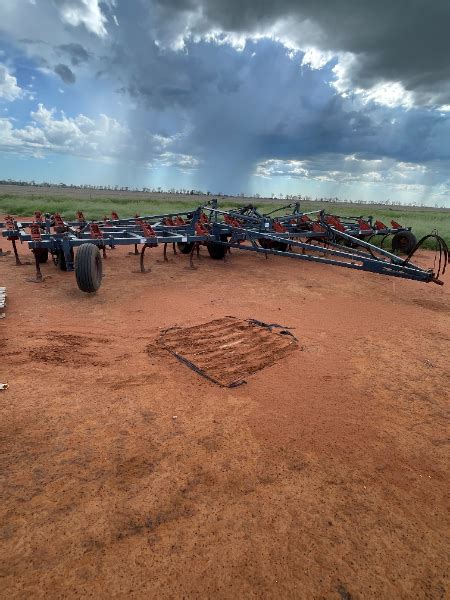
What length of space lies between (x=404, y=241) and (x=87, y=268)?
Result: 42.7ft

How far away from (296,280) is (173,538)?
27.4 feet

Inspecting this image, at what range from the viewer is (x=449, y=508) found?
3.00m

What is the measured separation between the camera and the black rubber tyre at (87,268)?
7.28m

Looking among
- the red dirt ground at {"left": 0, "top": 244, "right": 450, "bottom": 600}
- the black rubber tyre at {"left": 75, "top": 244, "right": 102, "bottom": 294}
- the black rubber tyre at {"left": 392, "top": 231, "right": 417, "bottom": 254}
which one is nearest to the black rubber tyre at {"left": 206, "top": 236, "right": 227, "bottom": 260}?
the black rubber tyre at {"left": 75, "top": 244, "right": 102, "bottom": 294}

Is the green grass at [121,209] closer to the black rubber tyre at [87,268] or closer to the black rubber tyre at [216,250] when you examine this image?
the black rubber tyre at [216,250]

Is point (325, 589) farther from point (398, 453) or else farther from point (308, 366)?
point (308, 366)

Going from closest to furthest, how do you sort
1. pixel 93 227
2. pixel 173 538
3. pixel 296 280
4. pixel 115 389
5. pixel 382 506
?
pixel 173 538
pixel 382 506
pixel 115 389
pixel 93 227
pixel 296 280

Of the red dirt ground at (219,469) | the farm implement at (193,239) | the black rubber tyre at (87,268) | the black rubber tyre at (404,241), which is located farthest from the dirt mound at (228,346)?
the black rubber tyre at (404,241)

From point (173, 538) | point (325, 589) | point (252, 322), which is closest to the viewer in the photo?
point (325, 589)

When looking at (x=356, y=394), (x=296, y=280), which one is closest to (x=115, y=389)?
(x=356, y=394)

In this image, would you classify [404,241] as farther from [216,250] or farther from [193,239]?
[193,239]

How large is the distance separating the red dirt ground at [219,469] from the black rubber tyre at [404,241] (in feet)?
33.3

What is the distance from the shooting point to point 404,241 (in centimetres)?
1544

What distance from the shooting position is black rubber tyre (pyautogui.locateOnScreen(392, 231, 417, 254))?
15.2 metres
